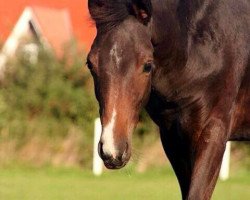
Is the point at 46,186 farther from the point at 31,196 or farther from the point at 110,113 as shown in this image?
the point at 110,113

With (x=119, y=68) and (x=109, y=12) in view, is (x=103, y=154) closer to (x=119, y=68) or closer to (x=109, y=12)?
(x=119, y=68)

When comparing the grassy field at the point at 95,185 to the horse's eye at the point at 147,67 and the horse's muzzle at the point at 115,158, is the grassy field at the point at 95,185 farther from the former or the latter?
the horse's muzzle at the point at 115,158

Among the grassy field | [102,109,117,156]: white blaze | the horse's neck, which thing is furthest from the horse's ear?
the grassy field

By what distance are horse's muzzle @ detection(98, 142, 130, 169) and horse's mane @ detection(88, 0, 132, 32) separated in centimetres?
89

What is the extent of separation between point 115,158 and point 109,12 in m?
1.09

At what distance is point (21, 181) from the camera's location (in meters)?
16.8

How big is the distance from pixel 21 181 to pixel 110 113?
9887 mm

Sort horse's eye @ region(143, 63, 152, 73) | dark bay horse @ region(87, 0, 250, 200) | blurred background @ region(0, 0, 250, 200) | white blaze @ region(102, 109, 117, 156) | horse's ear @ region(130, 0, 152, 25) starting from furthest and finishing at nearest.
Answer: blurred background @ region(0, 0, 250, 200)
horse's ear @ region(130, 0, 152, 25)
horse's eye @ region(143, 63, 152, 73)
dark bay horse @ region(87, 0, 250, 200)
white blaze @ region(102, 109, 117, 156)

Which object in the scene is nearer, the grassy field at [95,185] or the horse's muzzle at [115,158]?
the horse's muzzle at [115,158]

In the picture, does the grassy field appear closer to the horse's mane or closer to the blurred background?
the blurred background

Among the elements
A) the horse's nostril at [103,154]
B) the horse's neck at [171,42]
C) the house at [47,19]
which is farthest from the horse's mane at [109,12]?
the house at [47,19]

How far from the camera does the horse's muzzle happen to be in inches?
274

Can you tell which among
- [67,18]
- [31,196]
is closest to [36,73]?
[31,196]

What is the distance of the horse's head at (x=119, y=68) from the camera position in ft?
23.1
